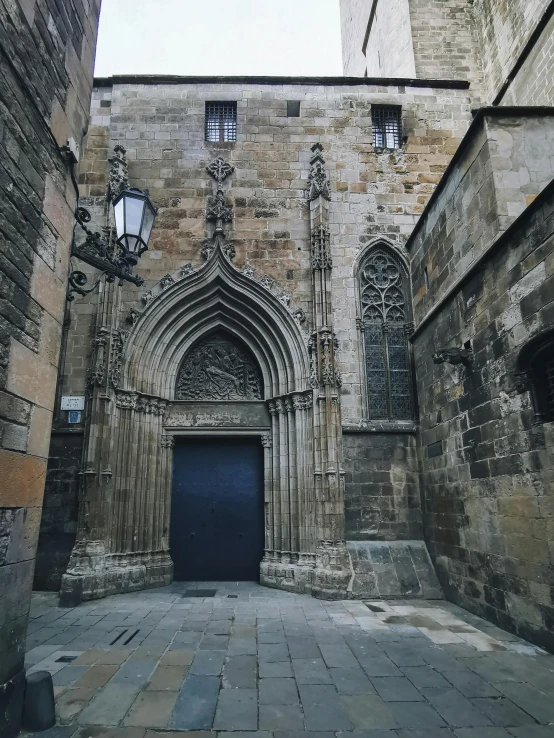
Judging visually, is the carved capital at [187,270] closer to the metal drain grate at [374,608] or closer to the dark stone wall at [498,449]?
the dark stone wall at [498,449]

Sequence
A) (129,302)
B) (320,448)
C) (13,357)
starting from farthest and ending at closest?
(129,302) → (320,448) → (13,357)

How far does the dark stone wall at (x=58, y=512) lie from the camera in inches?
336

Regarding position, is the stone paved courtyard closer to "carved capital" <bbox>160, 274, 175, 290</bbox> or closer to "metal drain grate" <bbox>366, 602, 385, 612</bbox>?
"metal drain grate" <bbox>366, 602, 385, 612</bbox>

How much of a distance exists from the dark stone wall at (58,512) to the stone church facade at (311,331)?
0.04 metres

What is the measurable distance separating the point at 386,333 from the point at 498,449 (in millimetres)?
4046

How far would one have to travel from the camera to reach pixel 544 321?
5320 millimetres

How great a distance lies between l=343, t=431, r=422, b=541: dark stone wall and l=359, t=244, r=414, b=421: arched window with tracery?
22.7 inches

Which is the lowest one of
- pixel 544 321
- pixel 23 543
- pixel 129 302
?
pixel 23 543

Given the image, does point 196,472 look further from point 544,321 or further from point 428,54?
point 428,54

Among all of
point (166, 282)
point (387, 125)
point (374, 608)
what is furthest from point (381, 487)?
point (387, 125)

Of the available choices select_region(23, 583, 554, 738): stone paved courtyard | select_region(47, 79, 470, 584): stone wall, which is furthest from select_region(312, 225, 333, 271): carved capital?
select_region(23, 583, 554, 738): stone paved courtyard

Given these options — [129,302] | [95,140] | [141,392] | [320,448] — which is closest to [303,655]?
[320,448]

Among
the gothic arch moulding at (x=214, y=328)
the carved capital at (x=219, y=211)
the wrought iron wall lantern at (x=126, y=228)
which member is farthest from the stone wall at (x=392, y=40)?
the wrought iron wall lantern at (x=126, y=228)

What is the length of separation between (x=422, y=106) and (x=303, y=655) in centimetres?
1125
